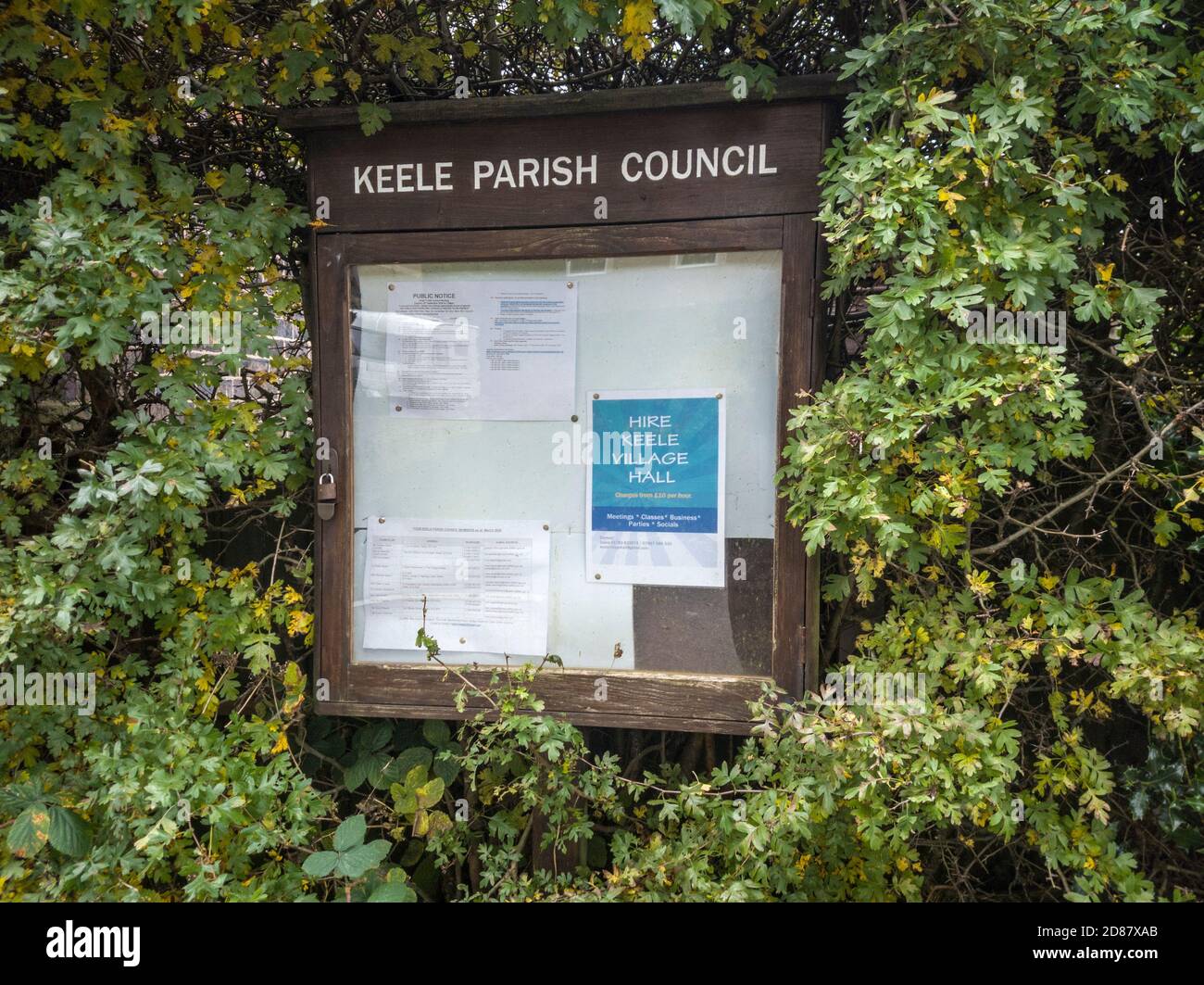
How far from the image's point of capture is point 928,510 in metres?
1.98

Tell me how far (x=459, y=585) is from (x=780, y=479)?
1.03 meters

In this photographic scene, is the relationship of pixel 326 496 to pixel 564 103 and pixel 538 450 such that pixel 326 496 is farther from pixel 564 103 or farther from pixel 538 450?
pixel 564 103

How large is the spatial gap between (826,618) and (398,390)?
153cm

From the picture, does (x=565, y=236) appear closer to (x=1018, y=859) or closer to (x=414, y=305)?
(x=414, y=305)

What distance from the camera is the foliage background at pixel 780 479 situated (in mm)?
1982

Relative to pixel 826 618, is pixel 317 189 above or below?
above

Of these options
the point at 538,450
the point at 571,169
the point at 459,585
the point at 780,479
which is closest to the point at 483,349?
the point at 538,450

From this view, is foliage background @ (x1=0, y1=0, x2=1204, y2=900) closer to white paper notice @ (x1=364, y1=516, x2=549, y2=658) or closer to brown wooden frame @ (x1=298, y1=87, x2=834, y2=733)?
A: brown wooden frame @ (x1=298, y1=87, x2=834, y2=733)

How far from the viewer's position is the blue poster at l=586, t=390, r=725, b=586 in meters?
2.36

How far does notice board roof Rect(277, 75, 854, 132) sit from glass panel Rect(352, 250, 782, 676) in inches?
16.6

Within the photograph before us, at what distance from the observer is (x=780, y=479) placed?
7.41ft

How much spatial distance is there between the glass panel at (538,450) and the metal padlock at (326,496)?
0.26 feet

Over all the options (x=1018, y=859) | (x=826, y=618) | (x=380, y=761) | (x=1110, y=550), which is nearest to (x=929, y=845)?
(x=1018, y=859)

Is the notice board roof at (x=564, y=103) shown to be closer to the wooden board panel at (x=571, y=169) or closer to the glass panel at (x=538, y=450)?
the wooden board panel at (x=571, y=169)
